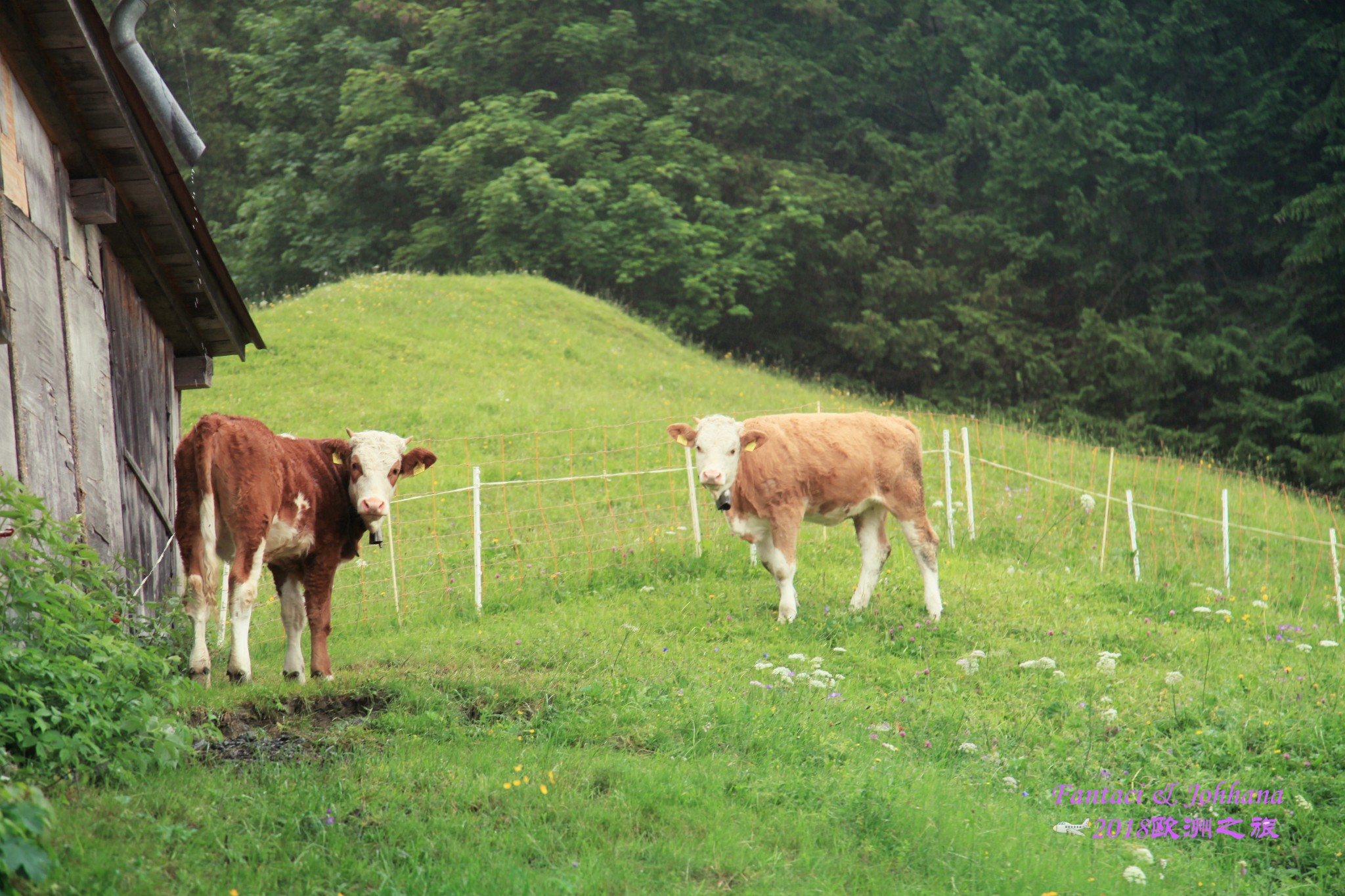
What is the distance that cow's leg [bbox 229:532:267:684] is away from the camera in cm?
873

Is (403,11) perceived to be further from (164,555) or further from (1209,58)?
(164,555)

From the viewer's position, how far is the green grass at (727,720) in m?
6.29

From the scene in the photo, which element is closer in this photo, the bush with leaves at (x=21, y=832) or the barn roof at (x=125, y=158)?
the bush with leaves at (x=21, y=832)

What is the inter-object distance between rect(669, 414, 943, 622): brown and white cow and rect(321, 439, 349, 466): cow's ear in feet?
11.2

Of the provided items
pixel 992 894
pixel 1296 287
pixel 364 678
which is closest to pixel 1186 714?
pixel 992 894

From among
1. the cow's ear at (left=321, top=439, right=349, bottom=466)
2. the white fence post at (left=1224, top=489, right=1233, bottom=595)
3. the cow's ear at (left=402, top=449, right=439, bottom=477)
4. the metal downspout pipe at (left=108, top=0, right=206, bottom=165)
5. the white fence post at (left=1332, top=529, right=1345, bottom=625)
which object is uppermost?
the metal downspout pipe at (left=108, top=0, right=206, bottom=165)

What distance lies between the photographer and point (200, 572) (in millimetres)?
8594

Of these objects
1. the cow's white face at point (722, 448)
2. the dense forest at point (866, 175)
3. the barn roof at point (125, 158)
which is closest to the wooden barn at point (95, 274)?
the barn roof at point (125, 158)

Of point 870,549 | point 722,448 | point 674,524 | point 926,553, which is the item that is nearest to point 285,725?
point 722,448

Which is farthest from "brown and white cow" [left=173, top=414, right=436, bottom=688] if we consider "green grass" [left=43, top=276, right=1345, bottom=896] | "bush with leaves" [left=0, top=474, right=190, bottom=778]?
"bush with leaves" [left=0, top=474, right=190, bottom=778]

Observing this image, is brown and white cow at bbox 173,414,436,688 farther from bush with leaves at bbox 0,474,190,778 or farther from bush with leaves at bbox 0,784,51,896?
bush with leaves at bbox 0,784,51,896

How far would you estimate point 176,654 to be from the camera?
29.6 feet

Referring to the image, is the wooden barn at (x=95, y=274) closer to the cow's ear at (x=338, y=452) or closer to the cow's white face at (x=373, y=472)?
the cow's ear at (x=338, y=452)

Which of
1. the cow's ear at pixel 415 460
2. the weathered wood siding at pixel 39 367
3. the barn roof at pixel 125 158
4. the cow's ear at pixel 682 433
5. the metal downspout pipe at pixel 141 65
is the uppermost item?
the metal downspout pipe at pixel 141 65
